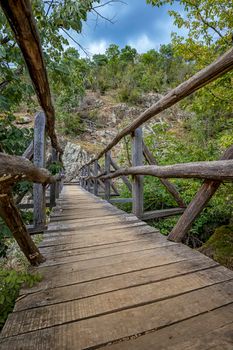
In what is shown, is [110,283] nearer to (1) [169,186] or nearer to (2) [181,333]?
(2) [181,333]

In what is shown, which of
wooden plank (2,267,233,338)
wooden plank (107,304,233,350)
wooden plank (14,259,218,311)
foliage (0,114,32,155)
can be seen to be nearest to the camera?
wooden plank (107,304,233,350)

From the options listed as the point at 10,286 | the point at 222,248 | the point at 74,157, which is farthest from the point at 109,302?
the point at 74,157

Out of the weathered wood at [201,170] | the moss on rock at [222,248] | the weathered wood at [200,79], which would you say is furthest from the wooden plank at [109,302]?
the moss on rock at [222,248]

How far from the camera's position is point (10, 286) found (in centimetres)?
107

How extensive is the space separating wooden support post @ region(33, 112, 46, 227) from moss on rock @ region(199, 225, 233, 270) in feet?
6.44

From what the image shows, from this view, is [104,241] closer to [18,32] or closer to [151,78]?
[18,32]

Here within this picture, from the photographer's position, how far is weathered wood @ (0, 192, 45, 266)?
3.41 feet

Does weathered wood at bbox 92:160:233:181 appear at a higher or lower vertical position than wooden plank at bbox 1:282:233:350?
higher

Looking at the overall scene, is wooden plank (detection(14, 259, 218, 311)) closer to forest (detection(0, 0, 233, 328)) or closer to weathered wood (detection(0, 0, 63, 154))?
forest (detection(0, 0, 233, 328))

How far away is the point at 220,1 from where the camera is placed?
4410 millimetres

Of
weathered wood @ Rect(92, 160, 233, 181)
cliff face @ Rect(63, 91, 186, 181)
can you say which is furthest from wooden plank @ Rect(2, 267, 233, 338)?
cliff face @ Rect(63, 91, 186, 181)

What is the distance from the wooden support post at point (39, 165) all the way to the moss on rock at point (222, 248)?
6.44 feet

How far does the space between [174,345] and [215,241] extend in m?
2.40

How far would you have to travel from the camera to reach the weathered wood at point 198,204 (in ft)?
4.46
